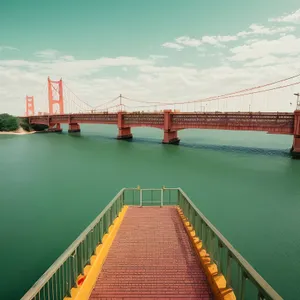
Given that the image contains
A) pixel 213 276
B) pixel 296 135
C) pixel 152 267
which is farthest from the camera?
pixel 296 135

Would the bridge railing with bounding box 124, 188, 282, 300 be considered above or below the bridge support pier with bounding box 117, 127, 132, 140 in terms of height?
above

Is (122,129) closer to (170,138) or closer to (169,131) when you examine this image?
(170,138)

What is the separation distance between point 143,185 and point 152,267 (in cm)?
1921

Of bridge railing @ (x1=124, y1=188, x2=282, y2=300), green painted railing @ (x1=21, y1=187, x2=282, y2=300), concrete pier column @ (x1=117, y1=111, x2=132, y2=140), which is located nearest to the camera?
bridge railing @ (x1=124, y1=188, x2=282, y2=300)

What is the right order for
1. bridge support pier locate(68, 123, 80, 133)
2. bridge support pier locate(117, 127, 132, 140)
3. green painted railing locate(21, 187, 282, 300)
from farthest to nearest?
bridge support pier locate(68, 123, 80, 133) < bridge support pier locate(117, 127, 132, 140) < green painted railing locate(21, 187, 282, 300)

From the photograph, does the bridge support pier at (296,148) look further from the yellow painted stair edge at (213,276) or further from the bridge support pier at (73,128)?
the bridge support pier at (73,128)

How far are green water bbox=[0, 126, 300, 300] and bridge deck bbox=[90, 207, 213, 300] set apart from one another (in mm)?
4757

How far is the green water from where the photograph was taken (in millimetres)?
11883

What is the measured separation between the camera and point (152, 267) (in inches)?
266

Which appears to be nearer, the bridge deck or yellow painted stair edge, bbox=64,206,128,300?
yellow painted stair edge, bbox=64,206,128,300

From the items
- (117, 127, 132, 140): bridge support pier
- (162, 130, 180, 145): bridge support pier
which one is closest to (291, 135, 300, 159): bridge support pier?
(162, 130, 180, 145): bridge support pier

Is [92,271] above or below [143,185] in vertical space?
above

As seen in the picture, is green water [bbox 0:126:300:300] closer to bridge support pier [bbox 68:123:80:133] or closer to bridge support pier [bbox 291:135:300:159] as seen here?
bridge support pier [bbox 291:135:300:159]

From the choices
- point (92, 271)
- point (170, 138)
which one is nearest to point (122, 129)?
point (170, 138)
